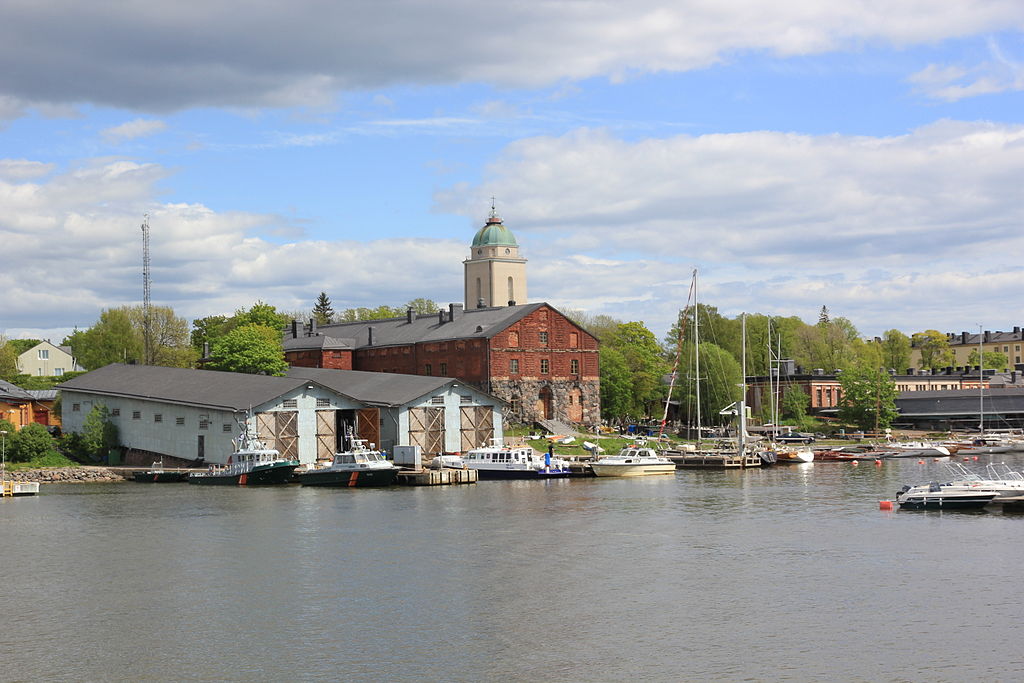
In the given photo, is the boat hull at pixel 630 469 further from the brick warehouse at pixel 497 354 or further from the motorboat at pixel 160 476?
the motorboat at pixel 160 476

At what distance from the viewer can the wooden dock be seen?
2859 inches

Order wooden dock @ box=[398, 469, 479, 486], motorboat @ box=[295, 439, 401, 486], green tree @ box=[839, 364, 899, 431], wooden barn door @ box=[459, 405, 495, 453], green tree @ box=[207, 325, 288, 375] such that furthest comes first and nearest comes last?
1. green tree @ box=[839, 364, 899, 431]
2. green tree @ box=[207, 325, 288, 375]
3. wooden barn door @ box=[459, 405, 495, 453]
4. wooden dock @ box=[398, 469, 479, 486]
5. motorboat @ box=[295, 439, 401, 486]

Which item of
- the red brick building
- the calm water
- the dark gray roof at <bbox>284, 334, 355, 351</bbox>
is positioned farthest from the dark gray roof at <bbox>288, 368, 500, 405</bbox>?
the calm water

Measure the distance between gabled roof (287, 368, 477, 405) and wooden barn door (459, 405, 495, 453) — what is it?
1.60m

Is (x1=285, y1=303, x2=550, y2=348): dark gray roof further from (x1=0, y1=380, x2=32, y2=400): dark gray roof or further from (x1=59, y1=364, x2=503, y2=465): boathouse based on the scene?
(x1=0, y1=380, x2=32, y2=400): dark gray roof

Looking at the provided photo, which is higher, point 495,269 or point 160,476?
point 495,269

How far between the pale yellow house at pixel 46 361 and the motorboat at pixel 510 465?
3536 inches

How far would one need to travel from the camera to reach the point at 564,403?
10575cm

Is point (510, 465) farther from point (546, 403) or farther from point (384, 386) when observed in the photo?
A: point (546, 403)

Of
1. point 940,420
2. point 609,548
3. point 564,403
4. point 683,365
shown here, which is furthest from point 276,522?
point 940,420

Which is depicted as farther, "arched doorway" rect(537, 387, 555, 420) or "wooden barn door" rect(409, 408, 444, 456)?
"arched doorway" rect(537, 387, 555, 420)

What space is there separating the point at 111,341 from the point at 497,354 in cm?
4828

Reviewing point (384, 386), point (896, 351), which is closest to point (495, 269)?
point (384, 386)

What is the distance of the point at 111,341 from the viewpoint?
126 m
